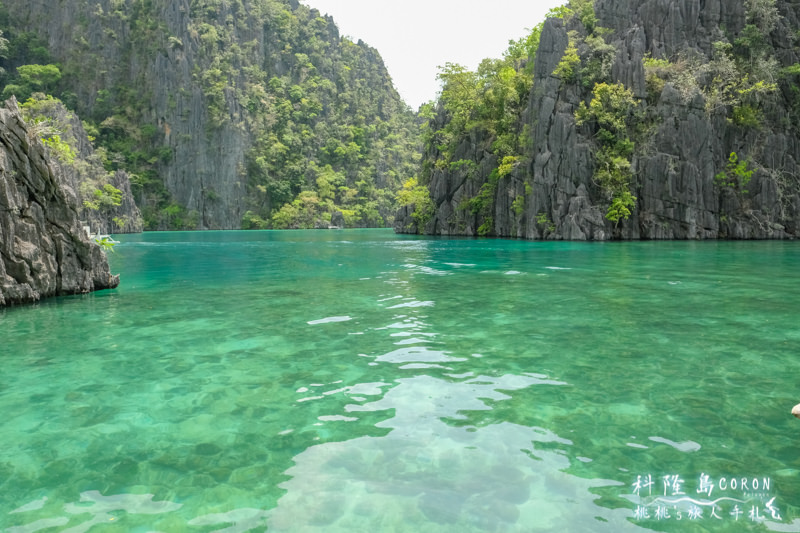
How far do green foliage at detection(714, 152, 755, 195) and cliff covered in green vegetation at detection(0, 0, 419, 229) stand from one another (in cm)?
6986

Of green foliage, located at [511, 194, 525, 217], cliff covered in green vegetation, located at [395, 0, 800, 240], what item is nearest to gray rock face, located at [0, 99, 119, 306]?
cliff covered in green vegetation, located at [395, 0, 800, 240]

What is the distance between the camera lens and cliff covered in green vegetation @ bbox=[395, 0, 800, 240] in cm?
4169

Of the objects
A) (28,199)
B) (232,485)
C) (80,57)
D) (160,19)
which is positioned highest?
(160,19)

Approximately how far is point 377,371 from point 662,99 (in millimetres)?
43690

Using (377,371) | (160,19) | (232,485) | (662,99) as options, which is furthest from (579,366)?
(160,19)

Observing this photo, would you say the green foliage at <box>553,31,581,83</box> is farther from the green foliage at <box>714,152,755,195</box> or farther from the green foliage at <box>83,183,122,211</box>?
the green foliage at <box>83,183,122,211</box>

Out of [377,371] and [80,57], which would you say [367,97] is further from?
[377,371]

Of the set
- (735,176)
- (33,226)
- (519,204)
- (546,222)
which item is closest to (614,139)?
(546,222)

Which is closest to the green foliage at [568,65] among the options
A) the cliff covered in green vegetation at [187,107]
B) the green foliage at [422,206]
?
the green foliage at [422,206]

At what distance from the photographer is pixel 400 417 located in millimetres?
5316

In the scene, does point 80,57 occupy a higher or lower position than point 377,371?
higher

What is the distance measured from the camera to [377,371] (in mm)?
6934

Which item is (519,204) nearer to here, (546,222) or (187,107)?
(546,222)

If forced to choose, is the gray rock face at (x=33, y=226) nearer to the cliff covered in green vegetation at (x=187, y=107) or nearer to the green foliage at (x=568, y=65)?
the green foliage at (x=568, y=65)
